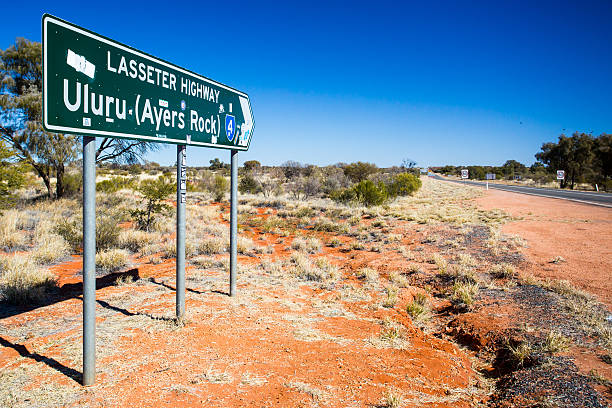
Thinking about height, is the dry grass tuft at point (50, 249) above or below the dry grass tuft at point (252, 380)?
above

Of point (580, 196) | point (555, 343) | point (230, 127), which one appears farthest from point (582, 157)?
point (230, 127)

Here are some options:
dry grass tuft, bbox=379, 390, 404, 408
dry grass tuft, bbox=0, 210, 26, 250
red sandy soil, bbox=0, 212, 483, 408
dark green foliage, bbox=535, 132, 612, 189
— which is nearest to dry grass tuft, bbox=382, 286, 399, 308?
red sandy soil, bbox=0, 212, 483, 408

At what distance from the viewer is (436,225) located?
47.6 feet

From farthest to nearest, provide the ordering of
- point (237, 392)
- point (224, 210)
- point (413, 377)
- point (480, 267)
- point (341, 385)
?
point (224, 210) → point (480, 267) → point (413, 377) → point (341, 385) → point (237, 392)

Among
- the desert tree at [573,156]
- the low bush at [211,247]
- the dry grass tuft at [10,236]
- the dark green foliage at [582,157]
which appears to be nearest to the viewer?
the dry grass tuft at [10,236]

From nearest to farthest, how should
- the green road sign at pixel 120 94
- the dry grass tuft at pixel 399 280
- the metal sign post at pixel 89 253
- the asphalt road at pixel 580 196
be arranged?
the green road sign at pixel 120 94 → the metal sign post at pixel 89 253 → the dry grass tuft at pixel 399 280 → the asphalt road at pixel 580 196

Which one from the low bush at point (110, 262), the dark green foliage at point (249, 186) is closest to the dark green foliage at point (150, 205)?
the low bush at point (110, 262)

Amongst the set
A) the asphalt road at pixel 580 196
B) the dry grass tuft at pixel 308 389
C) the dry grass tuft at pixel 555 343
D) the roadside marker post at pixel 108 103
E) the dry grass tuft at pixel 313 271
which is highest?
the roadside marker post at pixel 108 103

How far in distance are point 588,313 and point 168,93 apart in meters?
6.61

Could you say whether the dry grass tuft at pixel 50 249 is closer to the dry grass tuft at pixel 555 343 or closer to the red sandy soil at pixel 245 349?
the red sandy soil at pixel 245 349

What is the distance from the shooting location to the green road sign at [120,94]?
2.62 m

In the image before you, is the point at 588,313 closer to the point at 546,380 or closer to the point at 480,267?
the point at 546,380

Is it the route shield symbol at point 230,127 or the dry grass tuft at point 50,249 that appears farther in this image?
the dry grass tuft at point 50,249

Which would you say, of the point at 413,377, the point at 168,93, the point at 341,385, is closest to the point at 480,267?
the point at 413,377
